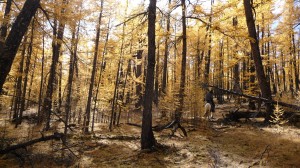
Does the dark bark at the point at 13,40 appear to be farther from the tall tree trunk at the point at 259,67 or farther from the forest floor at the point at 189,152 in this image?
the tall tree trunk at the point at 259,67

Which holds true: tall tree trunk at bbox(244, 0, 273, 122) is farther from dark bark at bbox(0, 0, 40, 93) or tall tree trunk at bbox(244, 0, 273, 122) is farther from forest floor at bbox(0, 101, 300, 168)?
dark bark at bbox(0, 0, 40, 93)

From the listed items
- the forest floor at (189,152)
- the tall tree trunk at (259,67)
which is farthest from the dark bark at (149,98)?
the tall tree trunk at (259,67)

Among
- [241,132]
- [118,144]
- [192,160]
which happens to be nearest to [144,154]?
[192,160]

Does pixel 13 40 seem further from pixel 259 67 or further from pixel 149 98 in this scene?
pixel 259 67

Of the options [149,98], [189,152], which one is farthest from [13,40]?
[189,152]

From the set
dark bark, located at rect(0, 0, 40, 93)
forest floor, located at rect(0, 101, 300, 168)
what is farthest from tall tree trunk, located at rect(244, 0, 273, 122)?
dark bark, located at rect(0, 0, 40, 93)

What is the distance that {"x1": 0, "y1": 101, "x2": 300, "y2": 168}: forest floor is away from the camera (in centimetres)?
552

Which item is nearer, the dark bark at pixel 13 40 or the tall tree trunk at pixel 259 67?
the dark bark at pixel 13 40

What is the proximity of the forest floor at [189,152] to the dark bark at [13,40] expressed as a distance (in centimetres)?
212

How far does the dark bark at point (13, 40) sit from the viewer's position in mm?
4465

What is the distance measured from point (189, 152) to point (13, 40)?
16.9 feet

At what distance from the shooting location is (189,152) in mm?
6371

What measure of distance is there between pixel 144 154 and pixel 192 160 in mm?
1404

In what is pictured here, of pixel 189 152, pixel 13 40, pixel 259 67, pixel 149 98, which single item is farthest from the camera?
pixel 259 67
